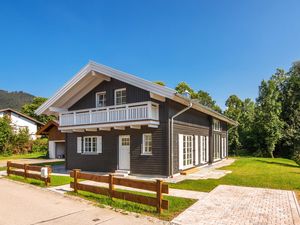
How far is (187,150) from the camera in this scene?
15977 millimetres

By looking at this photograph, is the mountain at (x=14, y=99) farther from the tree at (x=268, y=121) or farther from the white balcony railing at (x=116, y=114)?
the white balcony railing at (x=116, y=114)

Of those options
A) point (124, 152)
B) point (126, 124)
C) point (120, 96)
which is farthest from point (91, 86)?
point (124, 152)

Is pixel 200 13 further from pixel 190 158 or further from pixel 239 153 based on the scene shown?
pixel 239 153

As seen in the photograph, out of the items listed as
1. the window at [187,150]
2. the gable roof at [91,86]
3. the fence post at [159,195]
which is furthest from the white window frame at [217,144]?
the fence post at [159,195]

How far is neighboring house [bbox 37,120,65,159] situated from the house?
11786 millimetres

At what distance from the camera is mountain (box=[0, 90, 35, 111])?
90.7 metres

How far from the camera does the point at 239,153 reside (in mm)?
33188

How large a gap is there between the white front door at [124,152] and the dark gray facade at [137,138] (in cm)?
24

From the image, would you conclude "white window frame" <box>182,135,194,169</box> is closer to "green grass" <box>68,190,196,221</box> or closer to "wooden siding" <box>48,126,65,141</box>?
"green grass" <box>68,190,196,221</box>

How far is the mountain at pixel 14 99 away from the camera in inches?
3572

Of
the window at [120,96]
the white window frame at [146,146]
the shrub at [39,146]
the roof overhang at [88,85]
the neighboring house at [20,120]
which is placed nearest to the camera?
the roof overhang at [88,85]

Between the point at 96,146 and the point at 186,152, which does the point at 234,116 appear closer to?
the point at 186,152

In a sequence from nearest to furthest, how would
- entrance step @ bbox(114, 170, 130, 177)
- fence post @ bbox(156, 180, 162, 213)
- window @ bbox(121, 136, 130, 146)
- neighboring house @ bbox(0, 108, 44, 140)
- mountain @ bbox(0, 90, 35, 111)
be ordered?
fence post @ bbox(156, 180, 162, 213) → entrance step @ bbox(114, 170, 130, 177) → window @ bbox(121, 136, 130, 146) → neighboring house @ bbox(0, 108, 44, 140) → mountain @ bbox(0, 90, 35, 111)

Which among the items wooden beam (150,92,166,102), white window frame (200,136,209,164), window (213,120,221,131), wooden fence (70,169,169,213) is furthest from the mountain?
wooden fence (70,169,169,213)
